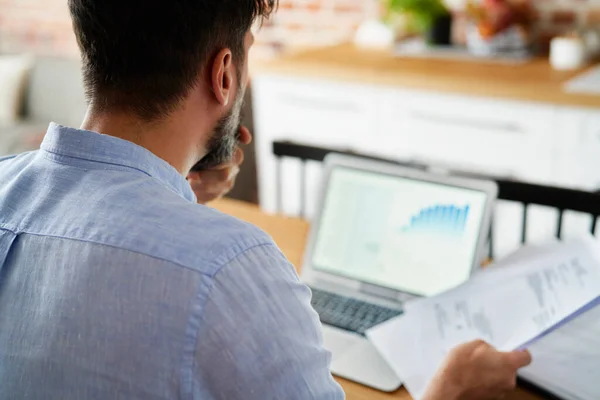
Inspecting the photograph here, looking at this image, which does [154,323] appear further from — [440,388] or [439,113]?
[439,113]

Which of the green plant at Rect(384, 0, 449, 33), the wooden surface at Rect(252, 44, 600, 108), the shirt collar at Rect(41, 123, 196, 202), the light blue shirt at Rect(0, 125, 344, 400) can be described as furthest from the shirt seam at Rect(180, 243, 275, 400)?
the green plant at Rect(384, 0, 449, 33)

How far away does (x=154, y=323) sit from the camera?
73 centimetres

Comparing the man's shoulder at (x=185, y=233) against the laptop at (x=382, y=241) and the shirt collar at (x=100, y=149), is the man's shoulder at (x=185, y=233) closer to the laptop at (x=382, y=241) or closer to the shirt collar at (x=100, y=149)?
the shirt collar at (x=100, y=149)

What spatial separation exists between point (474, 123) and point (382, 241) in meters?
1.27

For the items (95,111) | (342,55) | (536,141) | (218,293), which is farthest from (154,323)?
(342,55)

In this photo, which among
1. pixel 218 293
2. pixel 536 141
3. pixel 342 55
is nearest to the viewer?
pixel 218 293

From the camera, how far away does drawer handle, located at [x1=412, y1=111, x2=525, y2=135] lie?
2.43 m

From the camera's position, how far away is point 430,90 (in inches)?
99.2

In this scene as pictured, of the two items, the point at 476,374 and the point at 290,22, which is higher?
the point at 290,22

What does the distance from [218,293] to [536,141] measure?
73.8 inches

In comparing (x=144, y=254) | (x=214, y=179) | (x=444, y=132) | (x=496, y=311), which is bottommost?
(x=444, y=132)

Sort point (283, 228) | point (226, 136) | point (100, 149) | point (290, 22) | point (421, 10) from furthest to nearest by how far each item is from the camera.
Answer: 1. point (290, 22)
2. point (421, 10)
3. point (283, 228)
4. point (226, 136)
5. point (100, 149)

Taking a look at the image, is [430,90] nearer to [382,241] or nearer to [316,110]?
→ [316,110]

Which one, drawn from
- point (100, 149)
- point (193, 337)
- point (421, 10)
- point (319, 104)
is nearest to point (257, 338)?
point (193, 337)
